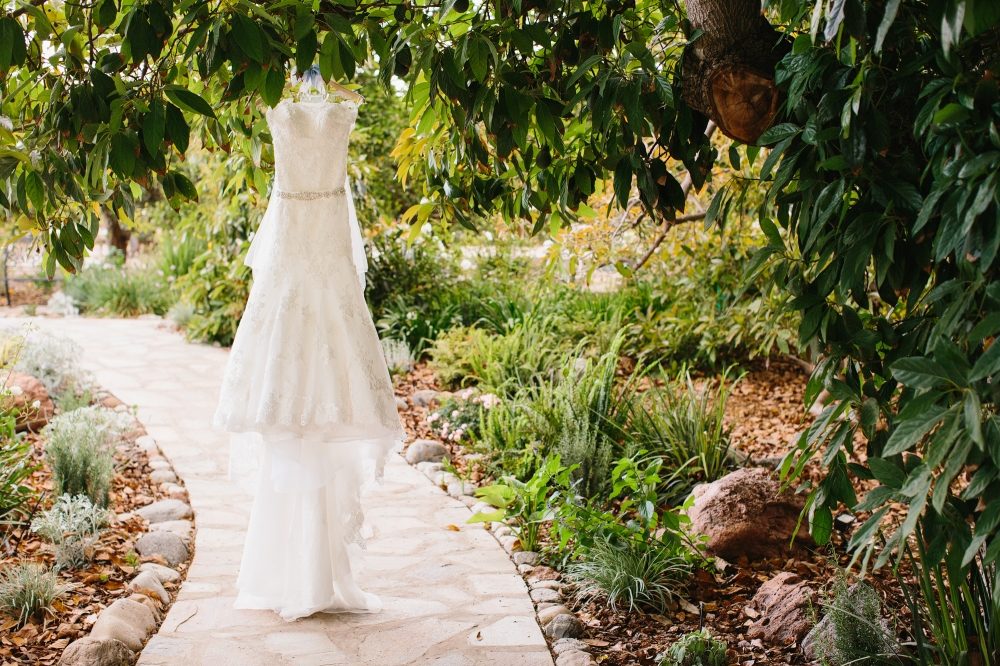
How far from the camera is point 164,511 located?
13.3ft

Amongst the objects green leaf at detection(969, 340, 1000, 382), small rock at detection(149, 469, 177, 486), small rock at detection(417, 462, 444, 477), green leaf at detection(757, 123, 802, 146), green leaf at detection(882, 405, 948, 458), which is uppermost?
green leaf at detection(757, 123, 802, 146)

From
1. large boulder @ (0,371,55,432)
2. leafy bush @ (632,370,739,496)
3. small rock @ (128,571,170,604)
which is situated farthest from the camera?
large boulder @ (0,371,55,432)

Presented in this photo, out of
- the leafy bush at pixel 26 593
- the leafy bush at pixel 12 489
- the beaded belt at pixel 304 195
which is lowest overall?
the leafy bush at pixel 26 593

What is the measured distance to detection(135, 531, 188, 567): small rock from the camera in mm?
3611

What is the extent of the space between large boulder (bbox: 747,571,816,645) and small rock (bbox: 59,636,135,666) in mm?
2134

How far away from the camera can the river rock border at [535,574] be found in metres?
2.87

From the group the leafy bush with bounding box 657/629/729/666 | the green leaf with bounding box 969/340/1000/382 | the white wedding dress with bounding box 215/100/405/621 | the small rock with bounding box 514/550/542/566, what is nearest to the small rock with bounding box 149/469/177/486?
the white wedding dress with bounding box 215/100/405/621

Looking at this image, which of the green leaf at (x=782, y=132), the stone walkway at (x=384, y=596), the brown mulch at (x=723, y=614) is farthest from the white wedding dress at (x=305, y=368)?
the green leaf at (x=782, y=132)

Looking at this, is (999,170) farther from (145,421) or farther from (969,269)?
(145,421)

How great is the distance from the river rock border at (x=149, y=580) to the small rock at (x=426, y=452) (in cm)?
135

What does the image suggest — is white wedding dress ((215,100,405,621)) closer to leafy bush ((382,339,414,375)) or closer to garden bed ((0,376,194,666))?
garden bed ((0,376,194,666))

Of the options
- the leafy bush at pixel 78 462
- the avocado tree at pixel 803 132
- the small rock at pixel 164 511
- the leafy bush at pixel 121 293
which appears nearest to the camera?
the avocado tree at pixel 803 132

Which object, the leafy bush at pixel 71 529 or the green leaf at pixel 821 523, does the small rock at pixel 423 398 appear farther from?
the green leaf at pixel 821 523

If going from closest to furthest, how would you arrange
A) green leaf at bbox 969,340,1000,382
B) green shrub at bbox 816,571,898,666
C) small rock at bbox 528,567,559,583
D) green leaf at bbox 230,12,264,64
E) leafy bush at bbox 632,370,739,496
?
green leaf at bbox 969,340,1000,382
green leaf at bbox 230,12,264,64
green shrub at bbox 816,571,898,666
small rock at bbox 528,567,559,583
leafy bush at bbox 632,370,739,496
